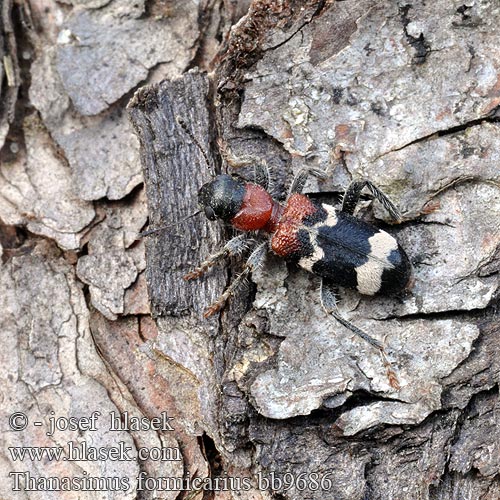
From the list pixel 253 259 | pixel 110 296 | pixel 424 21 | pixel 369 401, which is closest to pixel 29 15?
pixel 110 296

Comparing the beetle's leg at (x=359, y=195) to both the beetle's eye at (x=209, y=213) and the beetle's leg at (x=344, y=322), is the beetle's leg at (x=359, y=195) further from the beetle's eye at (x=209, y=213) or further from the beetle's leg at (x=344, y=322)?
the beetle's eye at (x=209, y=213)

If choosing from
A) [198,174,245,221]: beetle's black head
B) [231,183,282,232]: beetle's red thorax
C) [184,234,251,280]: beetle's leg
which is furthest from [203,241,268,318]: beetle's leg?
[198,174,245,221]: beetle's black head

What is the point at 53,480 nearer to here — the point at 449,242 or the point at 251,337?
the point at 251,337

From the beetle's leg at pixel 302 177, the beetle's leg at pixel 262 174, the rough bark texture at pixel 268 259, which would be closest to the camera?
the rough bark texture at pixel 268 259

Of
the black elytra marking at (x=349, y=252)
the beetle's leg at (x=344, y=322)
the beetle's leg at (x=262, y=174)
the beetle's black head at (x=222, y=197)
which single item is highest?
the beetle's leg at (x=262, y=174)

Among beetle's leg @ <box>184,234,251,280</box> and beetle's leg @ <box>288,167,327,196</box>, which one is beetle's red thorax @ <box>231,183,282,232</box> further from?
beetle's leg @ <box>288,167,327,196</box>

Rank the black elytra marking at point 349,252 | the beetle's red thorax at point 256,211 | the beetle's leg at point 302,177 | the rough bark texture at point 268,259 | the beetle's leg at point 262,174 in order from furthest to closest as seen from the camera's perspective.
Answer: the beetle's red thorax at point 256,211
the beetle's leg at point 262,174
the beetle's leg at point 302,177
the black elytra marking at point 349,252
the rough bark texture at point 268,259

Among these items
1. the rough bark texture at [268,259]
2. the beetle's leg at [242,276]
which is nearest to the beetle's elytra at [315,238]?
the beetle's leg at [242,276]
